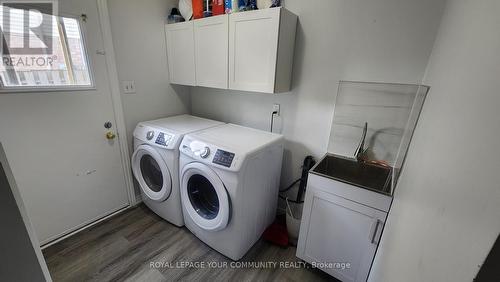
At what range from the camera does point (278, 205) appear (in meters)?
2.17

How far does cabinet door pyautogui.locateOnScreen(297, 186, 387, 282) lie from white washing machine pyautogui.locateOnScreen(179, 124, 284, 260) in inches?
15.6

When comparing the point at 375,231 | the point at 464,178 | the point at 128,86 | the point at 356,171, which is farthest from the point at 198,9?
the point at 375,231

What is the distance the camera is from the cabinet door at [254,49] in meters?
1.47

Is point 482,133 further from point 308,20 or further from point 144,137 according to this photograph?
point 144,137

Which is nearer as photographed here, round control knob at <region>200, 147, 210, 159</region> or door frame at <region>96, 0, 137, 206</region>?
round control knob at <region>200, 147, 210, 159</region>

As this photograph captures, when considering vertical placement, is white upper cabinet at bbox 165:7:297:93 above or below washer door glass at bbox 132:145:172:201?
above

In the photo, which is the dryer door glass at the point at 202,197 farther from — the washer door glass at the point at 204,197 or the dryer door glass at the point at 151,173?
the dryer door glass at the point at 151,173

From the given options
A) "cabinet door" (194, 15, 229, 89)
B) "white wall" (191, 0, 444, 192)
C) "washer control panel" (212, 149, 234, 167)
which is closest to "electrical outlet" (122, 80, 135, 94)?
"cabinet door" (194, 15, 229, 89)

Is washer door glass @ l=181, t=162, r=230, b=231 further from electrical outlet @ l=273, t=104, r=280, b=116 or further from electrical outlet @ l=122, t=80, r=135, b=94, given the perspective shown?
electrical outlet @ l=122, t=80, r=135, b=94

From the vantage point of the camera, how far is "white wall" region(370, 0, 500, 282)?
29 cm

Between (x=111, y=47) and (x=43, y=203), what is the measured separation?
140 centimetres

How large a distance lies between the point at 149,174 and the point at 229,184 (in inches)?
45.7

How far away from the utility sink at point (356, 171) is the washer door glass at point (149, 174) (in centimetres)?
139

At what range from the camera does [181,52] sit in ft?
6.79
